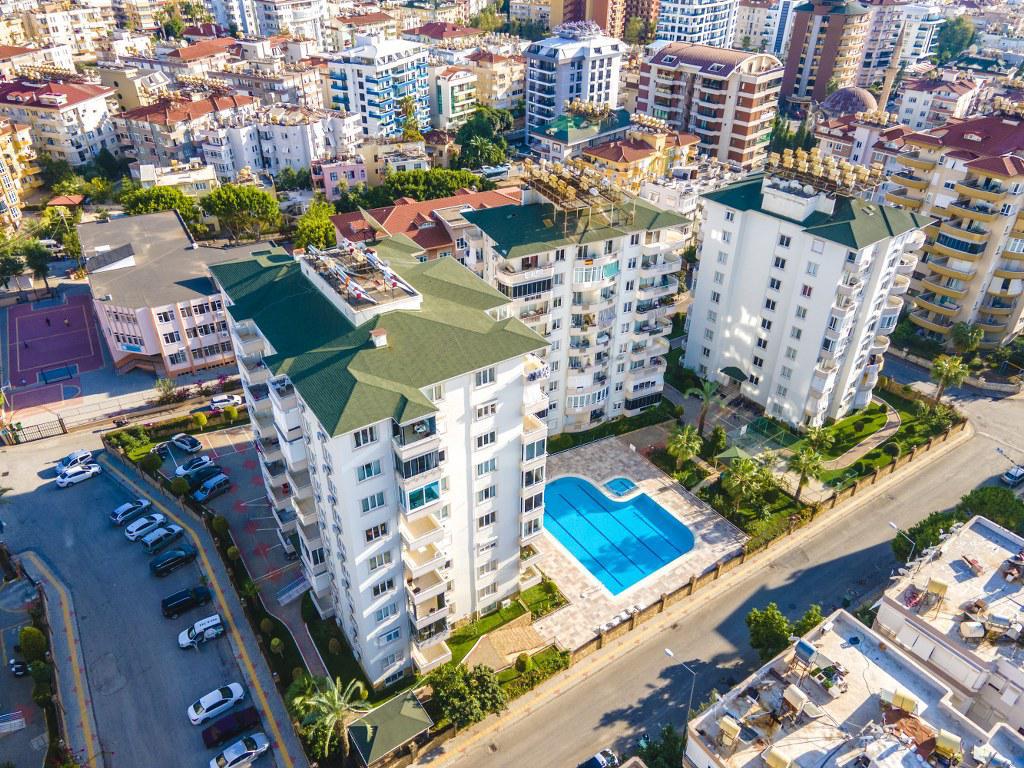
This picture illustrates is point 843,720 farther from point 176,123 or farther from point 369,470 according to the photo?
point 176,123

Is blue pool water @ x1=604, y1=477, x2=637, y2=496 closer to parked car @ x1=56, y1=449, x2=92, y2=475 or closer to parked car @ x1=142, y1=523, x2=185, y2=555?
parked car @ x1=142, y1=523, x2=185, y2=555

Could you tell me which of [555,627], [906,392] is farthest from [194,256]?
[906,392]

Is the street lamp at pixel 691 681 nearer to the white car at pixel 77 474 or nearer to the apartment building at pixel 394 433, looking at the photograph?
the apartment building at pixel 394 433

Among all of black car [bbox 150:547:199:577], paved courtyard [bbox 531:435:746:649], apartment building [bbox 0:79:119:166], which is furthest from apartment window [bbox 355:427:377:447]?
apartment building [bbox 0:79:119:166]

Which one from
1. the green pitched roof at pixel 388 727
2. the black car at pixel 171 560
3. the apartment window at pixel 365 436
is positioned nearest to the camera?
the apartment window at pixel 365 436

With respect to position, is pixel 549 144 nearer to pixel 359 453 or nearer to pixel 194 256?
pixel 194 256

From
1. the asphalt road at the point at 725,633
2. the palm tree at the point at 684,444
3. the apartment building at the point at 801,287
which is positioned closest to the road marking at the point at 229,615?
the asphalt road at the point at 725,633
